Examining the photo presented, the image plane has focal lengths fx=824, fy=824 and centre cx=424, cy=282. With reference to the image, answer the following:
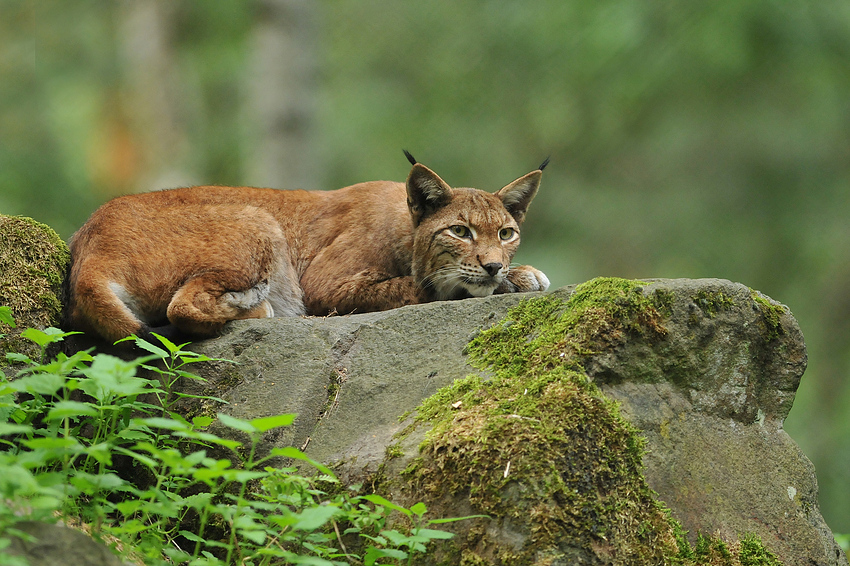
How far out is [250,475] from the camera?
2.23m

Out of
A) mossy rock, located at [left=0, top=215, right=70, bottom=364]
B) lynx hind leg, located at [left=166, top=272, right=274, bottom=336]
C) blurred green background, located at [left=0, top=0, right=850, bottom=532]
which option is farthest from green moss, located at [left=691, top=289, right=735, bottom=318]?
blurred green background, located at [left=0, top=0, right=850, bottom=532]

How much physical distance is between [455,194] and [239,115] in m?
13.6

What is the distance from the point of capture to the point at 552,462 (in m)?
2.86

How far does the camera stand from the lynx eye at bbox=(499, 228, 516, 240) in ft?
16.0

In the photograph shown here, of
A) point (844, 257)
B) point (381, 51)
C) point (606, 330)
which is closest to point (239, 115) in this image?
point (381, 51)

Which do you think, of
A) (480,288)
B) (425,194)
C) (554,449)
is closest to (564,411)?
(554,449)

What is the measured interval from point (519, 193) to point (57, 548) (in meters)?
3.50

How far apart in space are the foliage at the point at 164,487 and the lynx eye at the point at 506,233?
2067 mm

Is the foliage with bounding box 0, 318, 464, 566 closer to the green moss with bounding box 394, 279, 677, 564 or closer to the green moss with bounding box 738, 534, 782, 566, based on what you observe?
the green moss with bounding box 394, 279, 677, 564

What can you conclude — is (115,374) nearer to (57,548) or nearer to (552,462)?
(57,548)

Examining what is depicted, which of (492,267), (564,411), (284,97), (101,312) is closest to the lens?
(564,411)

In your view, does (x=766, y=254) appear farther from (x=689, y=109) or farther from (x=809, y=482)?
(x=809, y=482)

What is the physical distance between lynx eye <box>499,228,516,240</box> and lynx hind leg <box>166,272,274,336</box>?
1.41 meters

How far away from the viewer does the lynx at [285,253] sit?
4.08 m
